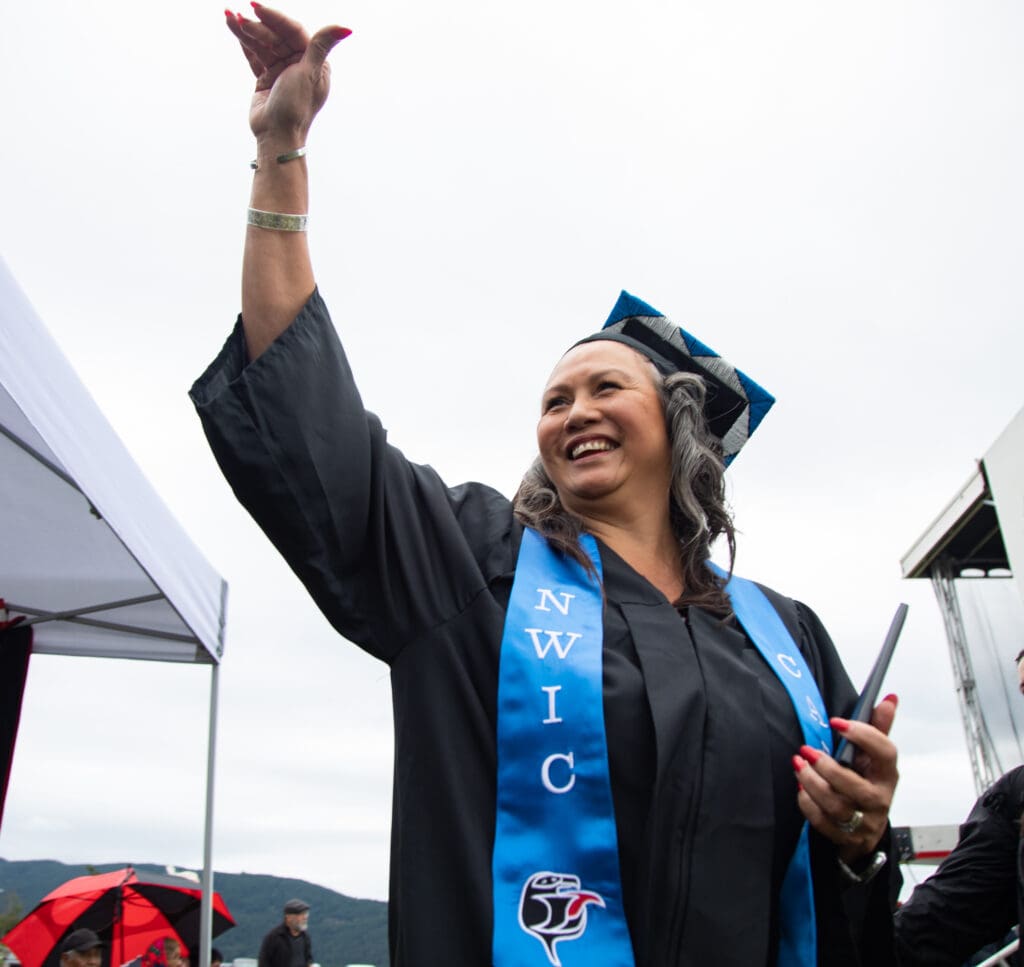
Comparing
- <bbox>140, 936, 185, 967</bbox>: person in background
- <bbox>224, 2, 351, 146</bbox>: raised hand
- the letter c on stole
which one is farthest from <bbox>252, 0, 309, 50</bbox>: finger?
<bbox>140, 936, 185, 967</bbox>: person in background

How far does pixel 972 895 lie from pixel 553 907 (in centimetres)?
154

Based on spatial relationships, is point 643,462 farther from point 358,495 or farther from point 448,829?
point 448,829

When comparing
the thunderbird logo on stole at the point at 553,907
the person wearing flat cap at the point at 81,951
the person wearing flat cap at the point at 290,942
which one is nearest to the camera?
the thunderbird logo on stole at the point at 553,907

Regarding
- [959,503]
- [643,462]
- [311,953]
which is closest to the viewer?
[643,462]

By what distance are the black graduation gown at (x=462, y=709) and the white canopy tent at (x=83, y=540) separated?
4.72 ft

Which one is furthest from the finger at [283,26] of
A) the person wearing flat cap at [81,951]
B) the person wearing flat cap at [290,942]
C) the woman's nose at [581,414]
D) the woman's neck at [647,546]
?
the person wearing flat cap at [290,942]

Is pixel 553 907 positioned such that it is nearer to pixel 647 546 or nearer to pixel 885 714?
pixel 885 714

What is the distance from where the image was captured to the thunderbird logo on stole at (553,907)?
3.42 ft

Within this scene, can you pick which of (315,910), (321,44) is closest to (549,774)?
(321,44)

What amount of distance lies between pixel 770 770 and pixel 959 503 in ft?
34.2

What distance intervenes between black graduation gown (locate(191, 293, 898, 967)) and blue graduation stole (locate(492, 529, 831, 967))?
0.08 feet

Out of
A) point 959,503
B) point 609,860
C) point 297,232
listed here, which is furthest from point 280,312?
point 959,503

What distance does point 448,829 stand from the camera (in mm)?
1093

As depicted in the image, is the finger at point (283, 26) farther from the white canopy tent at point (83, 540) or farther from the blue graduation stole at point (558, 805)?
the white canopy tent at point (83, 540)
